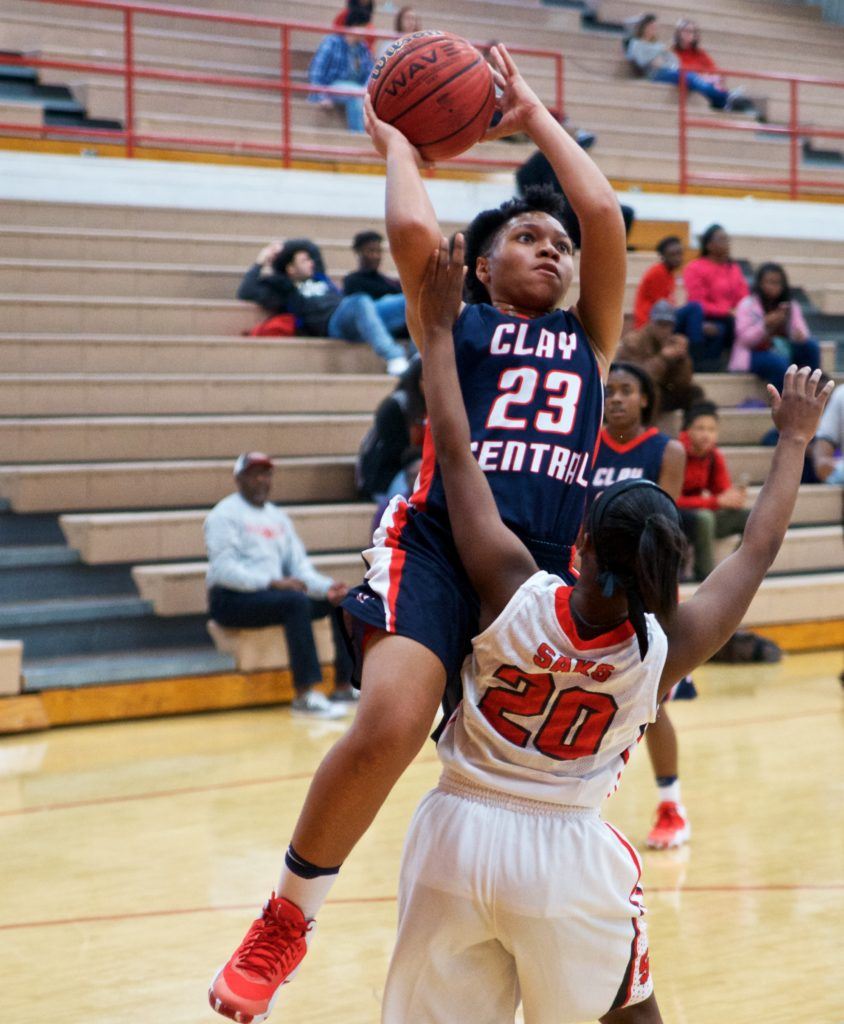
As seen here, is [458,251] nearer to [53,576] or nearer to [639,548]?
[639,548]

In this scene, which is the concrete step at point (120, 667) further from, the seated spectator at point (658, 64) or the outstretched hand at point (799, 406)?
the seated spectator at point (658, 64)

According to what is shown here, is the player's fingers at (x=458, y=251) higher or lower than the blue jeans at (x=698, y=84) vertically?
lower

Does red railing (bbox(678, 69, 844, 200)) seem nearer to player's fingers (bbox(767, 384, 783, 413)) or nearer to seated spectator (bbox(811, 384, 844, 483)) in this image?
seated spectator (bbox(811, 384, 844, 483))

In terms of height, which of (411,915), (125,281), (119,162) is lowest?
(411,915)

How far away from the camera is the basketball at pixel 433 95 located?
2816 millimetres

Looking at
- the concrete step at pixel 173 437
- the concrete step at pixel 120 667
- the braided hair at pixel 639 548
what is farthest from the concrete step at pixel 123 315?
the braided hair at pixel 639 548

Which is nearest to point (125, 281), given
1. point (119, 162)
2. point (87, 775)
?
point (119, 162)

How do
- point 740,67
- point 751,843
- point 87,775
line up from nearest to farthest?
1. point 751,843
2. point 87,775
3. point 740,67

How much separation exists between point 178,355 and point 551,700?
632 cm

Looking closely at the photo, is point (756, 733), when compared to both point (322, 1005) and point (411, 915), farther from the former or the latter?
point (411, 915)

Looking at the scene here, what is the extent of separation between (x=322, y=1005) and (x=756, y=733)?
3.32 metres

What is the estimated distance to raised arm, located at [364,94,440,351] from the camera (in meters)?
2.62

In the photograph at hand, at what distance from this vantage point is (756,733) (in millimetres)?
6133

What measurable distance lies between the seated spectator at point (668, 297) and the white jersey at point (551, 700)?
7.12 meters
